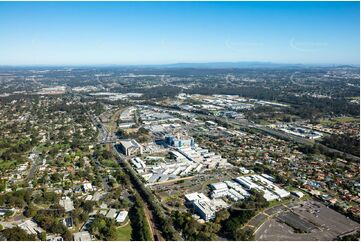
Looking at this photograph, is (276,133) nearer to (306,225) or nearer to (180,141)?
(180,141)

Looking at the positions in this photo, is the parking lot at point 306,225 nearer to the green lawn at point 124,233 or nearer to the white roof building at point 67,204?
the green lawn at point 124,233

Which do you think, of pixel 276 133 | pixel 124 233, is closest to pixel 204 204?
pixel 124 233

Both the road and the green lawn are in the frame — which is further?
the road

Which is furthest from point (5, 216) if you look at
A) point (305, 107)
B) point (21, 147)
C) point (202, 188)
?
point (305, 107)

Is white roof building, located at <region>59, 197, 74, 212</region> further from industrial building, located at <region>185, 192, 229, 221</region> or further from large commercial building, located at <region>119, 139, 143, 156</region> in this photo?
large commercial building, located at <region>119, 139, 143, 156</region>

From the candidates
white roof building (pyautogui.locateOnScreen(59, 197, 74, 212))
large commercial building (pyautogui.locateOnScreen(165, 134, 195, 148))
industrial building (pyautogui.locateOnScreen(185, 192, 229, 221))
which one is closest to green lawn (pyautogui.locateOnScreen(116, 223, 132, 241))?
white roof building (pyautogui.locateOnScreen(59, 197, 74, 212))

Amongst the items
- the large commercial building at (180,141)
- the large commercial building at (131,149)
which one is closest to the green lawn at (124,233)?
the large commercial building at (131,149)

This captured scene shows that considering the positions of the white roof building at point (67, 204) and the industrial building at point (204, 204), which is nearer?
the industrial building at point (204, 204)

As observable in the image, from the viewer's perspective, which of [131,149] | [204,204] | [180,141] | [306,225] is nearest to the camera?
[306,225]
